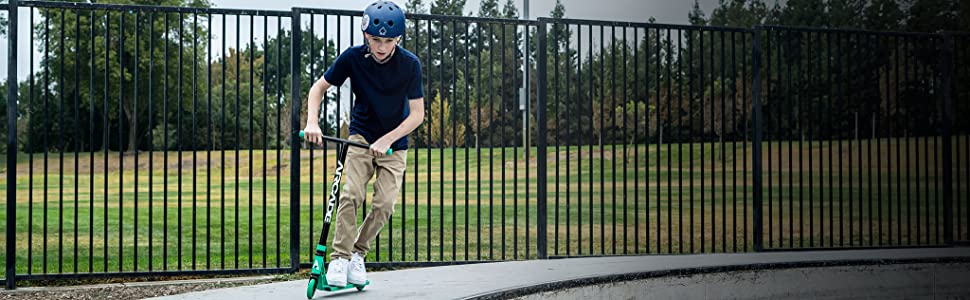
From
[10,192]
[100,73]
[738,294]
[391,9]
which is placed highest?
[100,73]

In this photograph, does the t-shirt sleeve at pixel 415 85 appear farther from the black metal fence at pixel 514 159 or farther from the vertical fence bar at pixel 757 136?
the vertical fence bar at pixel 757 136

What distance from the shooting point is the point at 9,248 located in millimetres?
6434

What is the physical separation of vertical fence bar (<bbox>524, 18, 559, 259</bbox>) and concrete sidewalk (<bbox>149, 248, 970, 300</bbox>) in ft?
1.60

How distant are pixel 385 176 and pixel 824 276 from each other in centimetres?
369

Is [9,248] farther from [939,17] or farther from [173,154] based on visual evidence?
[173,154]

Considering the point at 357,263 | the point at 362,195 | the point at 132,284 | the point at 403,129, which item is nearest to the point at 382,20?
the point at 403,129

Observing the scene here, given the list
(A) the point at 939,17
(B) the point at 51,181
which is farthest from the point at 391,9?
(B) the point at 51,181

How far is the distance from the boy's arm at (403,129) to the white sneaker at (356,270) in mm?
608

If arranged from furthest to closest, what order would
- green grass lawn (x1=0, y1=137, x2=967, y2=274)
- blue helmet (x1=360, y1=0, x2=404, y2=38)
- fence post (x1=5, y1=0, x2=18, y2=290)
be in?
green grass lawn (x1=0, y1=137, x2=967, y2=274) < fence post (x1=5, y1=0, x2=18, y2=290) < blue helmet (x1=360, y1=0, x2=404, y2=38)

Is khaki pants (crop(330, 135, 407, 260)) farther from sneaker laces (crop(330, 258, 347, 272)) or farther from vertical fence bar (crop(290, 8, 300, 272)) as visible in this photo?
vertical fence bar (crop(290, 8, 300, 272))

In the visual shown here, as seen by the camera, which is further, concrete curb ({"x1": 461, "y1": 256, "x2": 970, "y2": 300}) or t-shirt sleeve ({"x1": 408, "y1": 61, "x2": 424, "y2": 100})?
concrete curb ({"x1": 461, "y1": 256, "x2": 970, "y2": 300})

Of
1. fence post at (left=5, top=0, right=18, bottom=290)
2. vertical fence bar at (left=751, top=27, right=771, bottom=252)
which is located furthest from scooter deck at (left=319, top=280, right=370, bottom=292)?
vertical fence bar at (left=751, top=27, right=771, bottom=252)

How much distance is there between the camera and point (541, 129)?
281 inches

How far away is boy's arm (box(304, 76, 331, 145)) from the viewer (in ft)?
13.8
